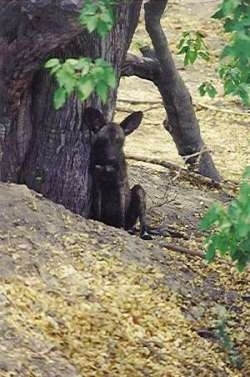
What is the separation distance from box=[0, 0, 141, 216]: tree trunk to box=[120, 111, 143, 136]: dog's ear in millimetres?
173

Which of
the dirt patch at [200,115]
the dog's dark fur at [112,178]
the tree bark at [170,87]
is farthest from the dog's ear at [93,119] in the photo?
the dirt patch at [200,115]

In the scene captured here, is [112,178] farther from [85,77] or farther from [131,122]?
[85,77]

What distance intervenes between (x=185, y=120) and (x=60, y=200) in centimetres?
297

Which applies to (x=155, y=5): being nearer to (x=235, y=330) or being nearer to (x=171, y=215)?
(x=171, y=215)

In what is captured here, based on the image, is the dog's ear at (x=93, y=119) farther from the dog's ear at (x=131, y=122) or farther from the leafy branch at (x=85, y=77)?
the leafy branch at (x=85, y=77)

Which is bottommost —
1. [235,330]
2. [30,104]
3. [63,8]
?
[235,330]

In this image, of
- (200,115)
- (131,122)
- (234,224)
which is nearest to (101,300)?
(131,122)

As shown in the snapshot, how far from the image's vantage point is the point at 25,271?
6.80 metres

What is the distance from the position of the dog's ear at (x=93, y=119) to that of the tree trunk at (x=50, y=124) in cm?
5

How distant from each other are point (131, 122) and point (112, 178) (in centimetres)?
49

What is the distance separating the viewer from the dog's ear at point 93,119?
8.00m

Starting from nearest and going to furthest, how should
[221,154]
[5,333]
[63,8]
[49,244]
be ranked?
[5,333] < [63,8] < [49,244] < [221,154]

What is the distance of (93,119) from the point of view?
8.06 metres

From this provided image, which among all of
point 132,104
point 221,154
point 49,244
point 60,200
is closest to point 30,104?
point 60,200
